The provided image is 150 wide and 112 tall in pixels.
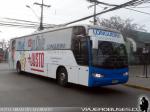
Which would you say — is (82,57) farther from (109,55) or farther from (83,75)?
(109,55)

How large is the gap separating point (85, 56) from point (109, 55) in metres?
1.09

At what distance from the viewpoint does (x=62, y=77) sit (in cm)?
1268

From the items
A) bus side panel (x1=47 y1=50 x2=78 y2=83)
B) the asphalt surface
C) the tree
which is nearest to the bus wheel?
bus side panel (x1=47 y1=50 x2=78 y2=83)

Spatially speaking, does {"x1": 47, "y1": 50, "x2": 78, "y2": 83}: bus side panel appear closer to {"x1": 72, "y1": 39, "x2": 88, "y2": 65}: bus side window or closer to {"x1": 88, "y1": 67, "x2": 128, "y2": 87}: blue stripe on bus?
{"x1": 72, "y1": 39, "x2": 88, "y2": 65}: bus side window

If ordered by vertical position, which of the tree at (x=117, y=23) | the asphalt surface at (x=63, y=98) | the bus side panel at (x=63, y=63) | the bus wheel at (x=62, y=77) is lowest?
the asphalt surface at (x=63, y=98)

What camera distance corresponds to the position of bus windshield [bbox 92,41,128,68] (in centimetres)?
1063

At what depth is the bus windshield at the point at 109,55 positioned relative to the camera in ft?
34.9

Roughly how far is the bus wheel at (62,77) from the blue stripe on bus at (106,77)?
2227mm

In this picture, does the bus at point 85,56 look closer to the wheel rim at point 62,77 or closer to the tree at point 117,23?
the wheel rim at point 62,77

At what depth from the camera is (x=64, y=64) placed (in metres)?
12.5

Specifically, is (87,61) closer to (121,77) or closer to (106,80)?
(106,80)

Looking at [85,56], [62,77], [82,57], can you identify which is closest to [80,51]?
[82,57]

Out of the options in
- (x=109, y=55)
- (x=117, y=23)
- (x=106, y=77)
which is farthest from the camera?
(x=117, y=23)

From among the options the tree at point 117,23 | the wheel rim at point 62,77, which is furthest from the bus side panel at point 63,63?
the tree at point 117,23
